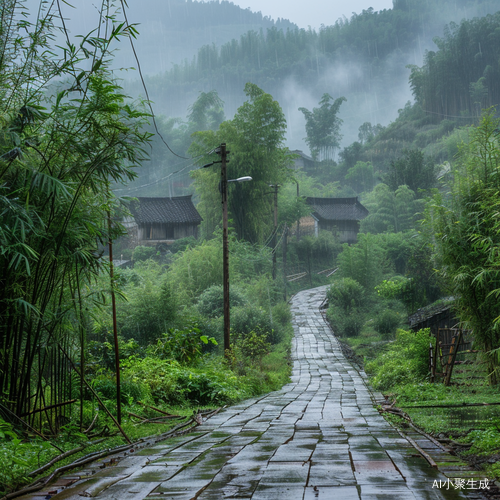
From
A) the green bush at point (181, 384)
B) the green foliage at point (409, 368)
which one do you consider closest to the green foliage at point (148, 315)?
the green bush at point (181, 384)

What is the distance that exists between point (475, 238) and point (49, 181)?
21.2 ft

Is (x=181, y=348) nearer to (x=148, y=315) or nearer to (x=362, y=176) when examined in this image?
(x=148, y=315)

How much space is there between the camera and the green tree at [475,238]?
323 inches

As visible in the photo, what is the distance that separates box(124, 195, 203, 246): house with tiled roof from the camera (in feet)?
108

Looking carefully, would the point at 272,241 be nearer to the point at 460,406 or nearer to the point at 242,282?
the point at 242,282

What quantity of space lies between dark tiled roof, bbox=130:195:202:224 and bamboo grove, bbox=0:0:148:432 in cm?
2791

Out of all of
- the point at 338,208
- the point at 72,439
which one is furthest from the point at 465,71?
the point at 72,439

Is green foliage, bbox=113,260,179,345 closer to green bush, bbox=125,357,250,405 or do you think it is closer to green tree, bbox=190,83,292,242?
green bush, bbox=125,357,250,405

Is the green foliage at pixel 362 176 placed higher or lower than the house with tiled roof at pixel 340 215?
higher

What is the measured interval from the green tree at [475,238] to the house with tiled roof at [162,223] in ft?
84.0

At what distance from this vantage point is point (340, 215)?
38.5 meters

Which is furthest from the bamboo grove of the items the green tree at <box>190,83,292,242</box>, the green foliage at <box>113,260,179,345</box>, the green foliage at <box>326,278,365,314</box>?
the green tree at <box>190,83,292,242</box>

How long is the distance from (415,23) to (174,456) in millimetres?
85556

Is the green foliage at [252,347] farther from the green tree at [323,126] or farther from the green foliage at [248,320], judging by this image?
the green tree at [323,126]
